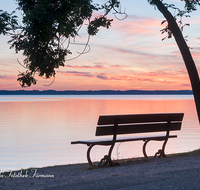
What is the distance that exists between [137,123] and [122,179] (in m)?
2.63

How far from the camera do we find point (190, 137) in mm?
16281

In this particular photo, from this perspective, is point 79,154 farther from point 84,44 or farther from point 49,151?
point 84,44

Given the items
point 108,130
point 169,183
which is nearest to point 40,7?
point 108,130

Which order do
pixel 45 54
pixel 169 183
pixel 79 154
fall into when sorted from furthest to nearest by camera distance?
pixel 79 154
pixel 45 54
pixel 169 183

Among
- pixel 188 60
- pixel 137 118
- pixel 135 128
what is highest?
pixel 188 60

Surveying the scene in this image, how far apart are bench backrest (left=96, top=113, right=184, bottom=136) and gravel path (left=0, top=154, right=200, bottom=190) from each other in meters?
1.04

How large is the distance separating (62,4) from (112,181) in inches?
142

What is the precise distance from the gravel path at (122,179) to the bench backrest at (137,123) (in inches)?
40.8

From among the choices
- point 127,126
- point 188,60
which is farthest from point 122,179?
point 188,60

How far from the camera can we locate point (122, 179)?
5188 mm

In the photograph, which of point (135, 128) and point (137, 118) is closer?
point (137, 118)

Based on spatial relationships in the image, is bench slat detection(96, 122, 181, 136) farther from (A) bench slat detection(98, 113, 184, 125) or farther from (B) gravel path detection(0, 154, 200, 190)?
(B) gravel path detection(0, 154, 200, 190)

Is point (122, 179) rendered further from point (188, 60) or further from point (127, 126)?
point (188, 60)

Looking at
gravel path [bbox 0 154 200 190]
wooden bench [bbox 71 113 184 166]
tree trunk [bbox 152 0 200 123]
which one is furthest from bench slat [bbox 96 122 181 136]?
tree trunk [bbox 152 0 200 123]
